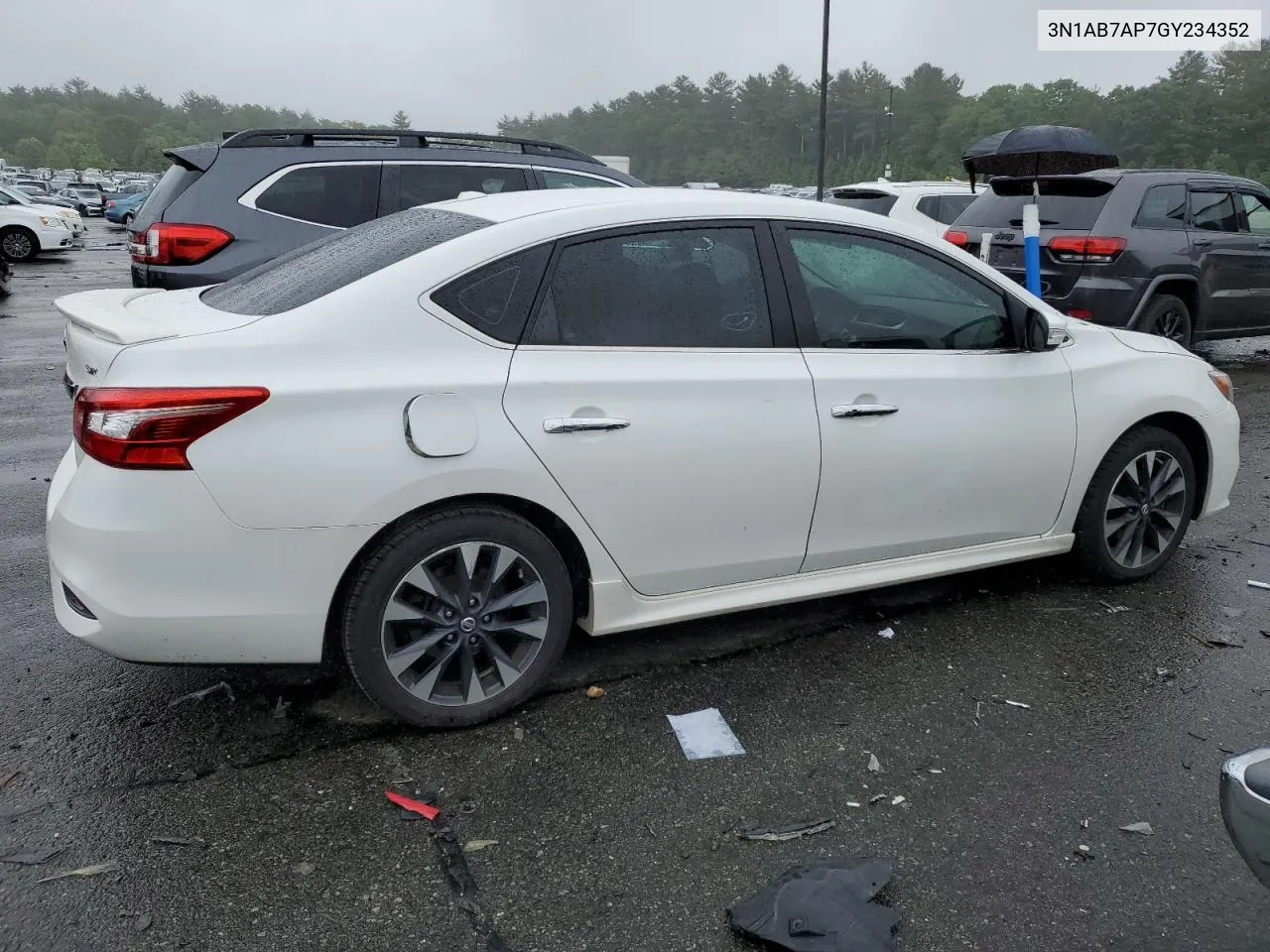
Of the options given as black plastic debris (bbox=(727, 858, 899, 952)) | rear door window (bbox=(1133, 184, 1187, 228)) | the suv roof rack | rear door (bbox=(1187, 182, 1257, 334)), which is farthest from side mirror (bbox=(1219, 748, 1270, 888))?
rear door (bbox=(1187, 182, 1257, 334))

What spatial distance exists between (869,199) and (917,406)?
10050 mm

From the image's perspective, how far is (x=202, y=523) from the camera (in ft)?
8.95

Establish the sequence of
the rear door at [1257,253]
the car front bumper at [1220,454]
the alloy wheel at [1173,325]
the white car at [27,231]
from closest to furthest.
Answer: the car front bumper at [1220,454], the alloy wheel at [1173,325], the rear door at [1257,253], the white car at [27,231]

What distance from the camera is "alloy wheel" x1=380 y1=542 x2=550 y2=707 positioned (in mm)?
3004

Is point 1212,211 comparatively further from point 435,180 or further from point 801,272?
point 801,272

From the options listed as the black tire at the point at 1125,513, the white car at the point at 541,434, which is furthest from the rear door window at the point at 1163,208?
the white car at the point at 541,434

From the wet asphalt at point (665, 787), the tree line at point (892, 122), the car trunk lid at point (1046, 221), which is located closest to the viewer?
the wet asphalt at point (665, 787)

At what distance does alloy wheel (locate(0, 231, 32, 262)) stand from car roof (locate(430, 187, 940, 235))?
22594 mm

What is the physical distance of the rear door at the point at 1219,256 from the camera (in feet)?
29.3

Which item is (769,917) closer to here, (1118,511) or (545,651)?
(545,651)

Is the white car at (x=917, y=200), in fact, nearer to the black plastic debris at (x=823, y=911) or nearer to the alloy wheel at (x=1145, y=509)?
the alloy wheel at (x=1145, y=509)

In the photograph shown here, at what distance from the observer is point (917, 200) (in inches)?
503

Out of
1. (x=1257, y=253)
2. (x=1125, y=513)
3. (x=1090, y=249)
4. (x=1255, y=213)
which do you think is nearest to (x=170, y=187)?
(x=1125, y=513)

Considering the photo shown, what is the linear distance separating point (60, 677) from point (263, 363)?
4.98 ft
